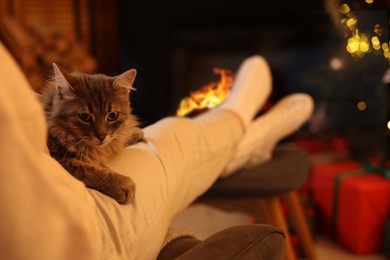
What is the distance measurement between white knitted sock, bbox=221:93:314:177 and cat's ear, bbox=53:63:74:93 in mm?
424

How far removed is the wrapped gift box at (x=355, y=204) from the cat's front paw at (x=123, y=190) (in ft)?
2.75

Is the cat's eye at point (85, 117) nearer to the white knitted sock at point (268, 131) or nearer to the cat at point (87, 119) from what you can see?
the cat at point (87, 119)

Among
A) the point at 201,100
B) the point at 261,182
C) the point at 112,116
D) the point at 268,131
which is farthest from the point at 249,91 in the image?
the point at 112,116

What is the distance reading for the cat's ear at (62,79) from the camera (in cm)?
38

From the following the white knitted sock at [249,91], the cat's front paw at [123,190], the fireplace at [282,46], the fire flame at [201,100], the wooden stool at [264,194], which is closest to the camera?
the cat's front paw at [123,190]

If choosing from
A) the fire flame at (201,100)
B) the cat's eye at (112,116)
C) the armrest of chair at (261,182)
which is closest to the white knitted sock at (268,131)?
the armrest of chair at (261,182)

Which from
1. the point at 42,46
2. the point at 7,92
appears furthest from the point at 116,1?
the point at 7,92

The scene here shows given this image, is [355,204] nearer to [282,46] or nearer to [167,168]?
[282,46]

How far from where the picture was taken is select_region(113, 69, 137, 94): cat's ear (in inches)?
15.5

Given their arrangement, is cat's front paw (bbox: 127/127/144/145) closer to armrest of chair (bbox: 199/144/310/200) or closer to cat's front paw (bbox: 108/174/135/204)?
cat's front paw (bbox: 108/174/135/204)

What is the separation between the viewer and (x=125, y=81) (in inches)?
15.7

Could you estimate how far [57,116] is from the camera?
0.41 metres

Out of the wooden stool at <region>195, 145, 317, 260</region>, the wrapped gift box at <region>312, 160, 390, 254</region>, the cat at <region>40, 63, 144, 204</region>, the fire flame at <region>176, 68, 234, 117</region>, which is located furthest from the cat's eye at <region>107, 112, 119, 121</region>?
the wrapped gift box at <region>312, 160, 390, 254</region>

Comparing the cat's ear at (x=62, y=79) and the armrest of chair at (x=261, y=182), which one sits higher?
the cat's ear at (x=62, y=79)
